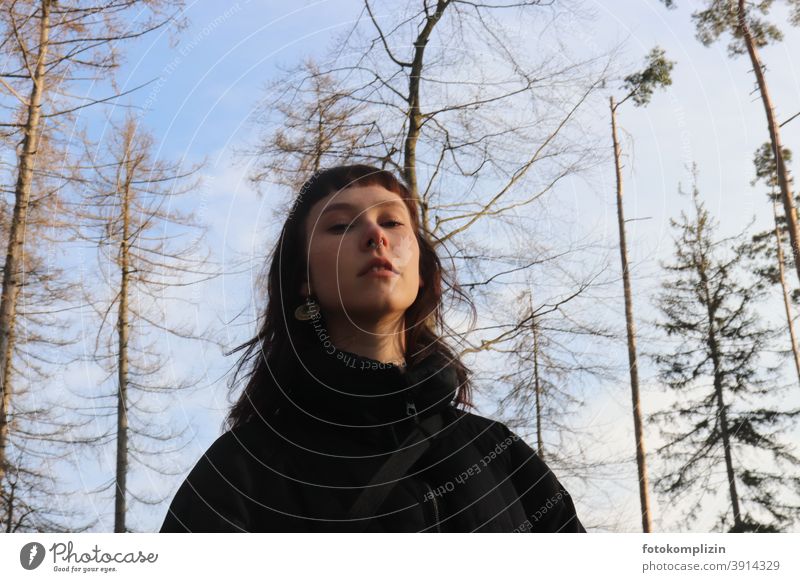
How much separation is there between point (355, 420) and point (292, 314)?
1.00ft

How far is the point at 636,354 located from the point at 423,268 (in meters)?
0.63

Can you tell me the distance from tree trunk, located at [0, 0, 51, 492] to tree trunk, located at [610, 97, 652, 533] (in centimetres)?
179

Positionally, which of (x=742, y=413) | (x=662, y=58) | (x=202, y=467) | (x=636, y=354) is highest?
(x=662, y=58)

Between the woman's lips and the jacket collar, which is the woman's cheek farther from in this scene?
the jacket collar

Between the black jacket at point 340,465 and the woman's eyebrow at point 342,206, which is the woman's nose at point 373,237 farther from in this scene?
the black jacket at point 340,465

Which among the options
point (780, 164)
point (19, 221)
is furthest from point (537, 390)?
point (19, 221)

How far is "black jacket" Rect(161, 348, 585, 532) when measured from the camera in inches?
46.9

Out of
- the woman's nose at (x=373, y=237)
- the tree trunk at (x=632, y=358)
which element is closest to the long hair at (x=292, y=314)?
the woman's nose at (x=373, y=237)

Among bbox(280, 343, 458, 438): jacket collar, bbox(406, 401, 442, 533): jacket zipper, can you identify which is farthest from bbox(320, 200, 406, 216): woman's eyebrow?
bbox(406, 401, 442, 533): jacket zipper

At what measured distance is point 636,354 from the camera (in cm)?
180

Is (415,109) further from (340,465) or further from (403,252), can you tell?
(340,465)
